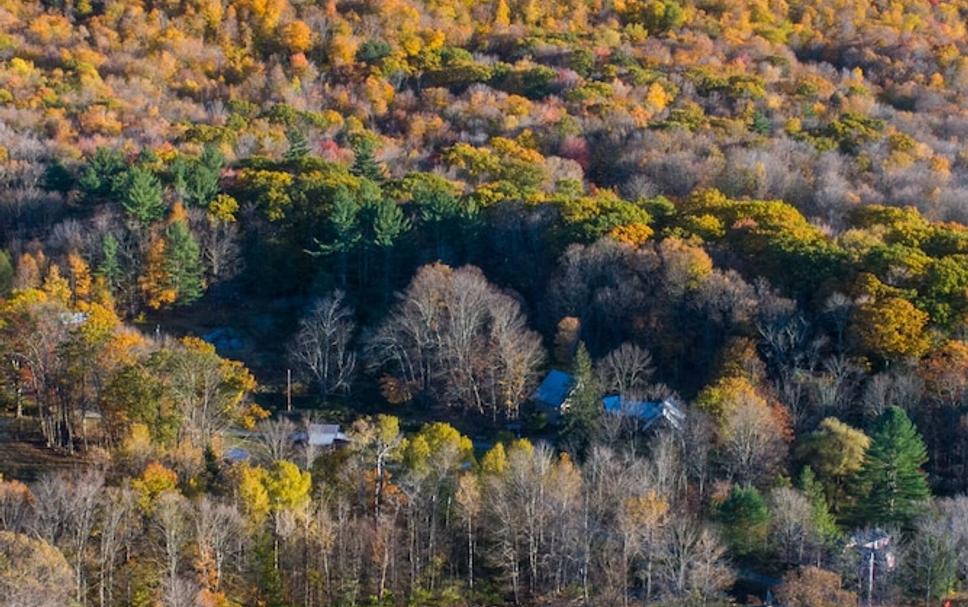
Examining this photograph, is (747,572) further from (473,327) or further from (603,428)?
(473,327)

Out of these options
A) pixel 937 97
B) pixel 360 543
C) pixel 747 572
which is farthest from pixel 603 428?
pixel 937 97

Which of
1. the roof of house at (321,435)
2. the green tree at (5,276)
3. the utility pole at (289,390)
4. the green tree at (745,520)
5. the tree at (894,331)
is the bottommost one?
the utility pole at (289,390)

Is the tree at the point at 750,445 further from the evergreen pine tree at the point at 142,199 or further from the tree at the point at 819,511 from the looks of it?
the evergreen pine tree at the point at 142,199

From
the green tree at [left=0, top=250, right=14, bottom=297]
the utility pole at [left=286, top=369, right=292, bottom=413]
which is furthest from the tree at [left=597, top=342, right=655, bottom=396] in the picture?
the green tree at [left=0, top=250, right=14, bottom=297]

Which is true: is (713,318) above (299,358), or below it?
above

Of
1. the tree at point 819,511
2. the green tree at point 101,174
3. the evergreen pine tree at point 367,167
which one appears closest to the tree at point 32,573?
the tree at point 819,511

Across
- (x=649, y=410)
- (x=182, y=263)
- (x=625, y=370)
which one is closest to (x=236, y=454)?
(x=625, y=370)

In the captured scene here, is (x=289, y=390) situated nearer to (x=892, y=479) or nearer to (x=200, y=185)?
(x=200, y=185)
